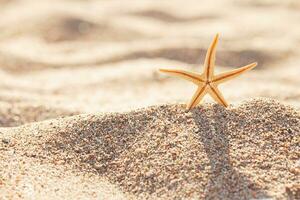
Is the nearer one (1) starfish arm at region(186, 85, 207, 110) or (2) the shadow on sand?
(2) the shadow on sand

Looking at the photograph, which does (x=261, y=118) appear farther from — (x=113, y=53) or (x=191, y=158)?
(x=113, y=53)

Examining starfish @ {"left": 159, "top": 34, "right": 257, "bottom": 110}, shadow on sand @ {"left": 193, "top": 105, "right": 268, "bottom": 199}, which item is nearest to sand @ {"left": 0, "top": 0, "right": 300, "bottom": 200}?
shadow on sand @ {"left": 193, "top": 105, "right": 268, "bottom": 199}

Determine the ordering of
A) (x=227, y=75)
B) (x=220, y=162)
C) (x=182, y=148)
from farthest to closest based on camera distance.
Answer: (x=227, y=75) < (x=182, y=148) < (x=220, y=162)

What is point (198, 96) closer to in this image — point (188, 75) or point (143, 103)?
point (188, 75)

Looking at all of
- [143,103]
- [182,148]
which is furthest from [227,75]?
[143,103]

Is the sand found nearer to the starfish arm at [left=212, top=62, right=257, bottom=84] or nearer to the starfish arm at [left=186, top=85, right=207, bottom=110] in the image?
the starfish arm at [left=186, top=85, right=207, bottom=110]

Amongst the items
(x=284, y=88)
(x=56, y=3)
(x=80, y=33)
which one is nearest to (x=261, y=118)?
(x=284, y=88)

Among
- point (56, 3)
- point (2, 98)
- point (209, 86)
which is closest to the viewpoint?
point (209, 86)
